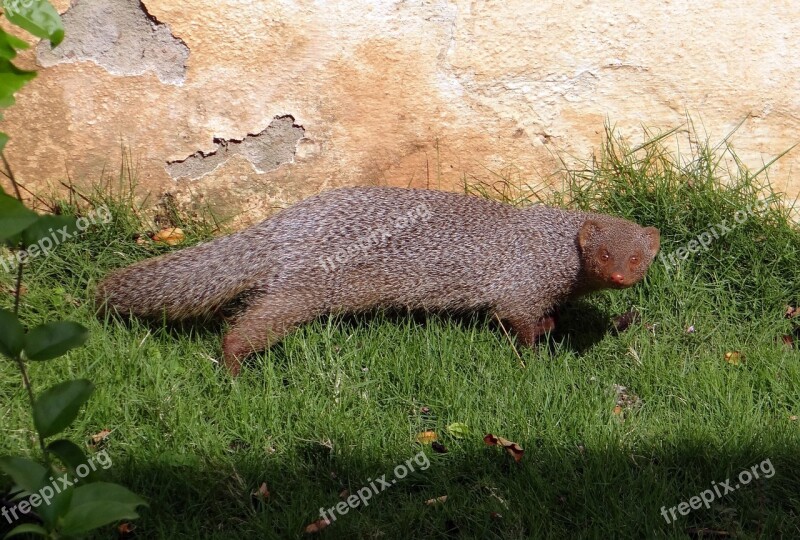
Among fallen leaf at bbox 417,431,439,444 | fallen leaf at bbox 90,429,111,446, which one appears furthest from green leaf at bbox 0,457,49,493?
fallen leaf at bbox 417,431,439,444

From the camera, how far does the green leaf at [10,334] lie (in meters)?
1.43

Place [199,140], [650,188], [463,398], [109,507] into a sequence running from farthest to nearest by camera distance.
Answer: [650,188]
[199,140]
[463,398]
[109,507]

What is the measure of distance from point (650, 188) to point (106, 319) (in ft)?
7.52

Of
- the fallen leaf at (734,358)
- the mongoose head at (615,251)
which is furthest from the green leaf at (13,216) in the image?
the fallen leaf at (734,358)

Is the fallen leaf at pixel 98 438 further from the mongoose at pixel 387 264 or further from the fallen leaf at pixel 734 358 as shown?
the fallen leaf at pixel 734 358

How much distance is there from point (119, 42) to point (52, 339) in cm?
206

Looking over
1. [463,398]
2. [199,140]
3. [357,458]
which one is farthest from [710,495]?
[199,140]

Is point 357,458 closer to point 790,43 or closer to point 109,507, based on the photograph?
point 109,507

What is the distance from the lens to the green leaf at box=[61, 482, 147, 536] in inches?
52.6

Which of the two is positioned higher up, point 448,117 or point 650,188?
point 448,117

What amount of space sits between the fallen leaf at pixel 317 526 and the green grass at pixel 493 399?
0.02 meters

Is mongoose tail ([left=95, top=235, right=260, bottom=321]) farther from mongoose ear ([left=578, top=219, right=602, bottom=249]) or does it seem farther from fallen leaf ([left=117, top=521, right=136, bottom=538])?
mongoose ear ([left=578, top=219, right=602, bottom=249])

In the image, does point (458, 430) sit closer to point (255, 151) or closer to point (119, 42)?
point (255, 151)

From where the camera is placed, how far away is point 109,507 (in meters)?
1.35
